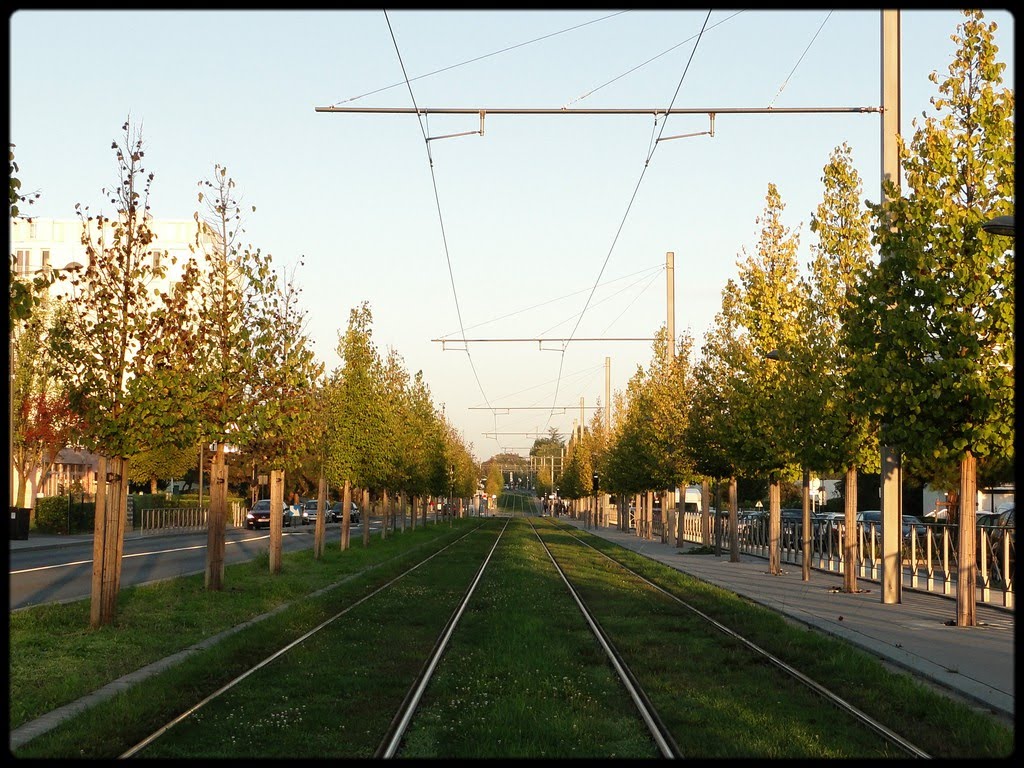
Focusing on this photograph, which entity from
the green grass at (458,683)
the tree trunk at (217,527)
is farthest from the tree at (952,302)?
the tree trunk at (217,527)

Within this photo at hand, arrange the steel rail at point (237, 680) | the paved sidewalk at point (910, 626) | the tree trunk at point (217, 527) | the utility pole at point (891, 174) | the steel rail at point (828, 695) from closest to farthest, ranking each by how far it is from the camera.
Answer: the steel rail at point (237, 680) → the steel rail at point (828, 695) → the paved sidewalk at point (910, 626) → the utility pole at point (891, 174) → the tree trunk at point (217, 527)

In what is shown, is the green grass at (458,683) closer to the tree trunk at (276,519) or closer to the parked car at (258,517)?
the tree trunk at (276,519)

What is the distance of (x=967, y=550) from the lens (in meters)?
17.1

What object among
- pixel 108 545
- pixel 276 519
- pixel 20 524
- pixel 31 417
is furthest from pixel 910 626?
pixel 31 417

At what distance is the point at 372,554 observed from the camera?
38.8m

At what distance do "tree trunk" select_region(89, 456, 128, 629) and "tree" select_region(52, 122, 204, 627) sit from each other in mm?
14

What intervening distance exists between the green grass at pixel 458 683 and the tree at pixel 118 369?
142 cm

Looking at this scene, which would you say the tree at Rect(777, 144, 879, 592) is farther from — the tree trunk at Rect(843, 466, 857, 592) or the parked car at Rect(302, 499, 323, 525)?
the parked car at Rect(302, 499, 323, 525)

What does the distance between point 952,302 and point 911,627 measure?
488cm

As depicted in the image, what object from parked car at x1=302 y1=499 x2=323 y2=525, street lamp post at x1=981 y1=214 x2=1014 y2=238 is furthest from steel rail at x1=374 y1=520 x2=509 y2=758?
parked car at x1=302 y1=499 x2=323 y2=525

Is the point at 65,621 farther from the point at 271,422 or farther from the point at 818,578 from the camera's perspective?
the point at 818,578

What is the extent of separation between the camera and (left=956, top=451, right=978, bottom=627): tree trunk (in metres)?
17.0

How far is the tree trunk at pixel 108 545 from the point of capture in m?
16.1

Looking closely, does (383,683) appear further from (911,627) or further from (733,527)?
(733,527)
